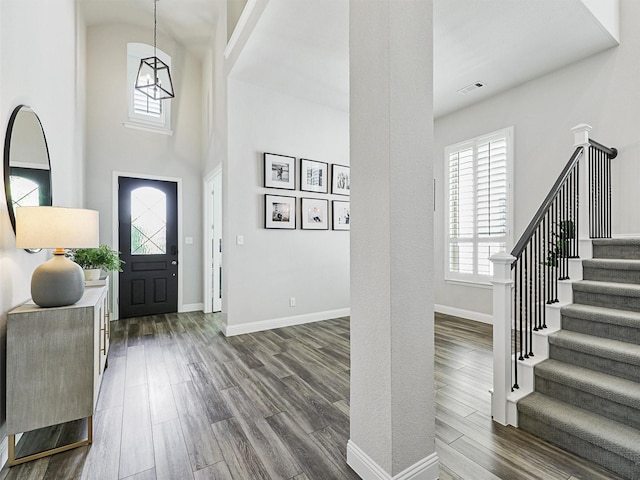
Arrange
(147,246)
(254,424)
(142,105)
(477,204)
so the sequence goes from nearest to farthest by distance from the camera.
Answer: (254,424)
(477,204)
(147,246)
(142,105)

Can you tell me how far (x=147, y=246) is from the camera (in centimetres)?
487

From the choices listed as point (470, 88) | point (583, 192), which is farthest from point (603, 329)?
point (470, 88)

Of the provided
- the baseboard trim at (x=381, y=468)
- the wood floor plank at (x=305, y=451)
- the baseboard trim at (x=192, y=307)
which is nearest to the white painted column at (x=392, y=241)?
the baseboard trim at (x=381, y=468)

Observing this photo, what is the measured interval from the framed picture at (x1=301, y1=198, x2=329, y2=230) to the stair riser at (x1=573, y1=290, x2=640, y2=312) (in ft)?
10.1

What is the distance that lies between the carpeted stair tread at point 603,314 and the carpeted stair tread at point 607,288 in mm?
120

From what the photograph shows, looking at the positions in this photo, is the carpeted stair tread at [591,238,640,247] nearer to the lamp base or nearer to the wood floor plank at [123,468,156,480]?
the wood floor plank at [123,468,156,480]

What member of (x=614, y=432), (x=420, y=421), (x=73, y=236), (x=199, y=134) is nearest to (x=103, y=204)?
(x=199, y=134)

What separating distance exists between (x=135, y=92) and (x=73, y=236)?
13.9 ft

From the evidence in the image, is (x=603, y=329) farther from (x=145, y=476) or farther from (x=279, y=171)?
(x=279, y=171)

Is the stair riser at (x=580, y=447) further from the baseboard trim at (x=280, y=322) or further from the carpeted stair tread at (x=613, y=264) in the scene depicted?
the baseboard trim at (x=280, y=322)

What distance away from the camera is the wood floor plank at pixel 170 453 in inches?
61.8

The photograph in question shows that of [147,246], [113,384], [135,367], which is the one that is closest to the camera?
[113,384]

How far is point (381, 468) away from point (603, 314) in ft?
6.15

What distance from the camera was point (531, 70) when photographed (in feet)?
11.9
